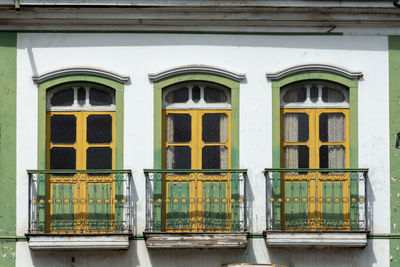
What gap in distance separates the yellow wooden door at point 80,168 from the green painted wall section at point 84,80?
13 centimetres

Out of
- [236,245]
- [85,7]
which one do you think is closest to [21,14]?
[85,7]

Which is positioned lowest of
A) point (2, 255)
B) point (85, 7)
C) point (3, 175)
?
point (2, 255)

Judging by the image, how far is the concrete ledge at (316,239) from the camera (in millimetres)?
18750

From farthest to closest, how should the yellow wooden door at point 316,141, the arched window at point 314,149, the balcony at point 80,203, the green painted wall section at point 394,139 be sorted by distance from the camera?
the yellow wooden door at point 316,141, the green painted wall section at point 394,139, the arched window at point 314,149, the balcony at point 80,203

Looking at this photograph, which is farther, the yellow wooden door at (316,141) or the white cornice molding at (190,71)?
the yellow wooden door at (316,141)

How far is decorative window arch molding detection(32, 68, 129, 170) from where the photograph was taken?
19.3 meters

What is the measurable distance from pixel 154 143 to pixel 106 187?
109 cm

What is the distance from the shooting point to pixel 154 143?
762 inches

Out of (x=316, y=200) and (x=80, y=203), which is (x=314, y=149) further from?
(x=80, y=203)

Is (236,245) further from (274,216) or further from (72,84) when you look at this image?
(72,84)

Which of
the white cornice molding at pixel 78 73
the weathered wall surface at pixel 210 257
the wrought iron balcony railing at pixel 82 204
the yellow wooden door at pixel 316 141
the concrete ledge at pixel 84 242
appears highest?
the white cornice molding at pixel 78 73

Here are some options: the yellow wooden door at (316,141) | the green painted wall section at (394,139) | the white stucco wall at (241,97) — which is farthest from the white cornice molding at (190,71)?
the green painted wall section at (394,139)

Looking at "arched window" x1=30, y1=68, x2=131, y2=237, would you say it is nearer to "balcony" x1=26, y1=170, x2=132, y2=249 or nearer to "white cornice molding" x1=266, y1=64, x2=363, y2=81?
"balcony" x1=26, y1=170, x2=132, y2=249

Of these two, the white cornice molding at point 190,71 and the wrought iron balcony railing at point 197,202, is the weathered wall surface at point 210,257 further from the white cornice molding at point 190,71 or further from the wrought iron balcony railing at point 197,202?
the white cornice molding at point 190,71
